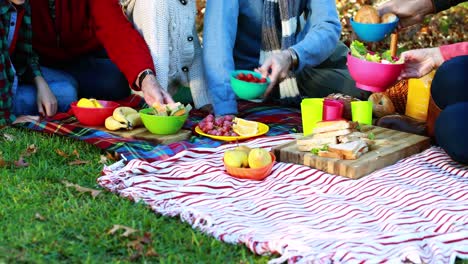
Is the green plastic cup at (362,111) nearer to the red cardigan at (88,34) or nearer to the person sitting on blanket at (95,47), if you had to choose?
the person sitting on blanket at (95,47)

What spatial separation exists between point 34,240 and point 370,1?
570 centimetres

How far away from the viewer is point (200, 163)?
324 cm

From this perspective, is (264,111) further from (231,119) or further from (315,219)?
(315,219)

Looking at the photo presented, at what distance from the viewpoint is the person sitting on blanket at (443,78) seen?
3229 millimetres

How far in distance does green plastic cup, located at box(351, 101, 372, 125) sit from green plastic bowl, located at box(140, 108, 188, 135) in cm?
89

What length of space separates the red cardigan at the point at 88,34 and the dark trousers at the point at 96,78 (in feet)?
0.21

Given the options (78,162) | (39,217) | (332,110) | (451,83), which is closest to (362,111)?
(332,110)

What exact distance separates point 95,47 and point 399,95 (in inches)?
73.0

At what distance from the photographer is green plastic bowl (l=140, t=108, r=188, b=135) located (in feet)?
11.7

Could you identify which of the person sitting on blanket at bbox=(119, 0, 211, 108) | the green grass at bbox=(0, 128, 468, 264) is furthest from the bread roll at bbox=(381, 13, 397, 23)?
the green grass at bbox=(0, 128, 468, 264)

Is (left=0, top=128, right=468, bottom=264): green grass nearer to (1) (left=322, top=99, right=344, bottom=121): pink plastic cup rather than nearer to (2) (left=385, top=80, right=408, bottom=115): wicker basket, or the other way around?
(1) (left=322, top=99, right=344, bottom=121): pink plastic cup

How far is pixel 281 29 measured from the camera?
4.23 m

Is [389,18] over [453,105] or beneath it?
over

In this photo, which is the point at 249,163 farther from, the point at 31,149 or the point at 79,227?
the point at 31,149
